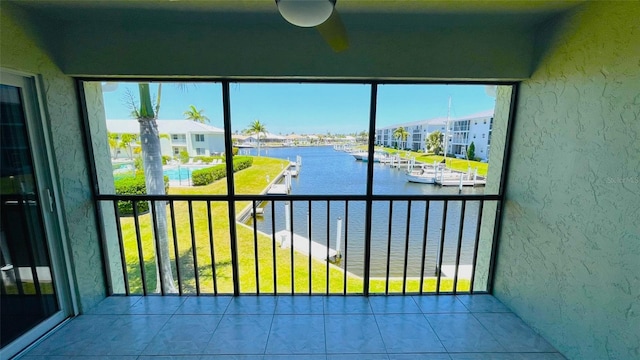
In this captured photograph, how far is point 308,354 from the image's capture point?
173 cm

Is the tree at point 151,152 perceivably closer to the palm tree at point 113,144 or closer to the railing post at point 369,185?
the palm tree at point 113,144

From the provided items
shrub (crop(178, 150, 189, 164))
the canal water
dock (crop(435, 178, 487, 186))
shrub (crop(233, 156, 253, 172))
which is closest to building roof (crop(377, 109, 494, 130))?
the canal water

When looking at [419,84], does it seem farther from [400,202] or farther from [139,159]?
[139,159]

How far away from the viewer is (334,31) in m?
1.33

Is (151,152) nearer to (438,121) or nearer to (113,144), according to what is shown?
(113,144)

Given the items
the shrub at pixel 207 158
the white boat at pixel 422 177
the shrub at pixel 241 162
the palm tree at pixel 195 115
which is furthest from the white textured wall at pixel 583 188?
the palm tree at pixel 195 115

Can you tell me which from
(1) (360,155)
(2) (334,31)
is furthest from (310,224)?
(2) (334,31)

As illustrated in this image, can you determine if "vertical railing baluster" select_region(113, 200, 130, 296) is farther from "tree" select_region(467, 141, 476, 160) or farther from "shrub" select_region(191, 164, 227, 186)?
"tree" select_region(467, 141, 476, 160)

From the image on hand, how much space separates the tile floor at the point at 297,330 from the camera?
1744 millimetres

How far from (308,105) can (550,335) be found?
8.01ft

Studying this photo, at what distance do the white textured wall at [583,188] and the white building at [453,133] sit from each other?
24 centimetres

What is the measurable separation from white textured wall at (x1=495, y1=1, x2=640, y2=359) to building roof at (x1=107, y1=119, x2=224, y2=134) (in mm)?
2446

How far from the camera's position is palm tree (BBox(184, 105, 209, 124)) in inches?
86.2

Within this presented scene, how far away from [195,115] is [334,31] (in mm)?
1452
